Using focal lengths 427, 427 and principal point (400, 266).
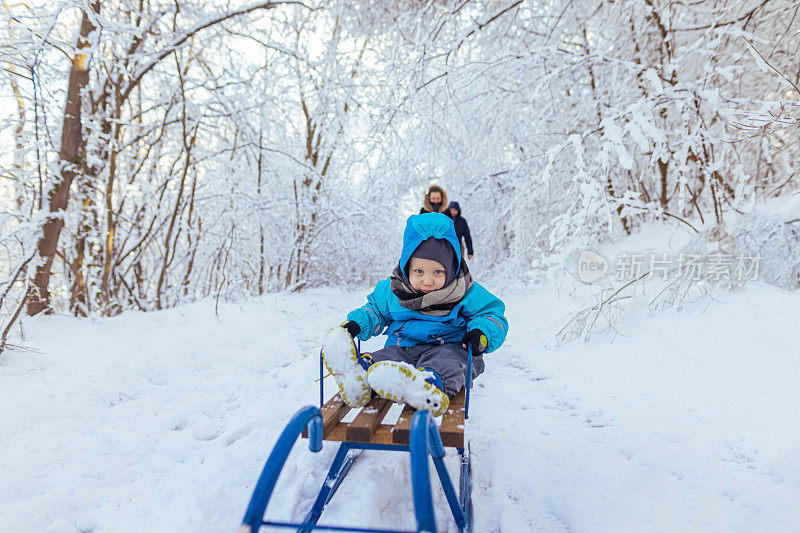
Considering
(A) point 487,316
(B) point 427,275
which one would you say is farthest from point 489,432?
(B) point 427,275

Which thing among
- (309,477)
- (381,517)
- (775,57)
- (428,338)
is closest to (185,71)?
(428,338)

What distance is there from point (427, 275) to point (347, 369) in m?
0.67

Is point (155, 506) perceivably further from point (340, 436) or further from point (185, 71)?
point (185, 71)

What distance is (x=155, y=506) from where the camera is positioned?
5.80 feet

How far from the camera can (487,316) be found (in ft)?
7.35

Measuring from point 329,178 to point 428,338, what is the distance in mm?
6924

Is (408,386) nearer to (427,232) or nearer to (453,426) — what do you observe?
(453,426)

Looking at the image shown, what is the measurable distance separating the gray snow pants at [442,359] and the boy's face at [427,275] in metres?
0.32

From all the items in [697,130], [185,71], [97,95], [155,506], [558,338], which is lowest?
[155,506]

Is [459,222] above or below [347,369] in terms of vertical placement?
above

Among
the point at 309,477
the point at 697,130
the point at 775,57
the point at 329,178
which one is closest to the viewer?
the point at 309,477

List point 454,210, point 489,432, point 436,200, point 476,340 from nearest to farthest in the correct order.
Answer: point 476,340, point 489,432, point 436,200, point 454,210

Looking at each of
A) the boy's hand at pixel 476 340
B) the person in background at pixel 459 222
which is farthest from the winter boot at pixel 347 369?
the person in background at pixel 459 222

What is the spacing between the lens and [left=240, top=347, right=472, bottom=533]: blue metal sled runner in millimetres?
1182
